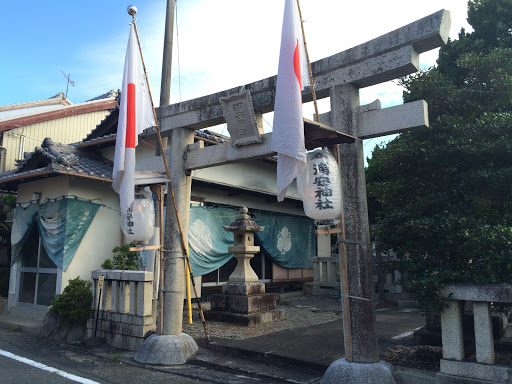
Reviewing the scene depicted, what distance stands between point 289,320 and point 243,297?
57.7 inches

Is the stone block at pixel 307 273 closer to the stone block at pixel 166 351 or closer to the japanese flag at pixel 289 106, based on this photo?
the stone block at pixel 166 351

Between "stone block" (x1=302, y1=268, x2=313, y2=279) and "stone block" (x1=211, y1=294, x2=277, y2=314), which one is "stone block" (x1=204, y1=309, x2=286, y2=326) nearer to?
"stone block" (x1=211, y1=294, x2=277, y2=314)

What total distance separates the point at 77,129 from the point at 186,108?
13965 millimetres

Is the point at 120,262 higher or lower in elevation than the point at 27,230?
lower

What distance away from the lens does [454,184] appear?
5.92 m

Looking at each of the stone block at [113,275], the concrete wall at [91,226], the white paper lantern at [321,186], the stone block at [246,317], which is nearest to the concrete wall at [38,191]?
the concrete wall at [91,226]

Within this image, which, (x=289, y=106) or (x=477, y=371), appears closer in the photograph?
(x=477, y=371)

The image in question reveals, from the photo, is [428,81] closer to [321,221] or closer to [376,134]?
[376,134]

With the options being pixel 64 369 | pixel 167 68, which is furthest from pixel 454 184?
pixel 167 68

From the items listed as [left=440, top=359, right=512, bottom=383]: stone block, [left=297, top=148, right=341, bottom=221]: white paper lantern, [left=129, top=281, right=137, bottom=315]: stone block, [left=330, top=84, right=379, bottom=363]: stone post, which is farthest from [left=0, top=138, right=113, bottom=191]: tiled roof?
[left=440, top=359, right=512, bottom=383]: stone block

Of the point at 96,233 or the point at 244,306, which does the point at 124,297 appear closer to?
the point at 244,306

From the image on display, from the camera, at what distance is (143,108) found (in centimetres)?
682

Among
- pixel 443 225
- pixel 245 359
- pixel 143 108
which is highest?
pixel 143 108

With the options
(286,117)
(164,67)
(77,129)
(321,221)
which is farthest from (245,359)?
(77,129)
